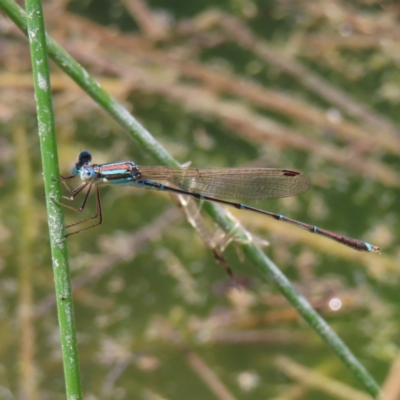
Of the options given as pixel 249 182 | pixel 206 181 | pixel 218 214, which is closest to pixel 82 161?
pixel 206 181

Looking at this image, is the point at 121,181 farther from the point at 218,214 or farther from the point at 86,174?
the point at 218,214

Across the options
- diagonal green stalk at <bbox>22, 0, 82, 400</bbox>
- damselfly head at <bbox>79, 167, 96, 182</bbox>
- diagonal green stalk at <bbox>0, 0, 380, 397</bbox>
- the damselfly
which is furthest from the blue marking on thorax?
diagonal green stalk at <bbox>22, 0, 82, 400</bbox>

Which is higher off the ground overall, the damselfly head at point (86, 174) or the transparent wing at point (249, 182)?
the transparent wing at point (249, 182)

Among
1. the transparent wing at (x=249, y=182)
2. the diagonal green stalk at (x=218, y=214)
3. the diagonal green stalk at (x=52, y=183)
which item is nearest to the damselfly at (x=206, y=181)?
the transparent wing at (x=249, y=182)

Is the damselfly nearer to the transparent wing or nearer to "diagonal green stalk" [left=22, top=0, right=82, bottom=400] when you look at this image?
the transparent wing

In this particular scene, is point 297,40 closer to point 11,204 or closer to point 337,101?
point 337,101

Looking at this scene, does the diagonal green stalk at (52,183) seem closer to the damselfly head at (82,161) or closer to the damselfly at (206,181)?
the damselfly at (206,181)
